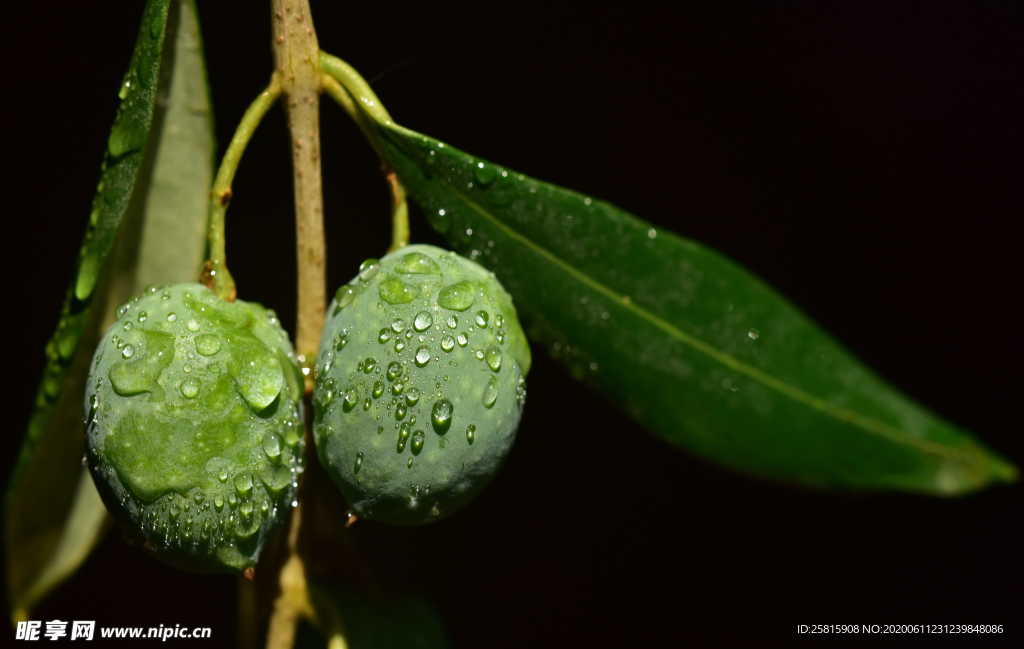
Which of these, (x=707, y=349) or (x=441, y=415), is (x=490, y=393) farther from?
(x=707, y=349)

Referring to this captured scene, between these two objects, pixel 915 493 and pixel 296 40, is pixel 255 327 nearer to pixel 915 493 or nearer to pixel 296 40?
pixel 296 40

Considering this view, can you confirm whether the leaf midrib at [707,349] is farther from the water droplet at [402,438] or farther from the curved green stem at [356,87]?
the water droplet at [402,438]

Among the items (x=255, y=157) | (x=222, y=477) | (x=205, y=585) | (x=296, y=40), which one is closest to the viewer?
(x=222, y=477)

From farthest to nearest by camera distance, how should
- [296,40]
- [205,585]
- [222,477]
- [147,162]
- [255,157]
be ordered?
[205,585] → [255,157] → [147,162] → [296,40] → [222,477]

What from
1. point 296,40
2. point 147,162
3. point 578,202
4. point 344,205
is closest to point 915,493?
point 578,202

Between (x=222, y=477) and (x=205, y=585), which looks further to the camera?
(x=205, y=585)

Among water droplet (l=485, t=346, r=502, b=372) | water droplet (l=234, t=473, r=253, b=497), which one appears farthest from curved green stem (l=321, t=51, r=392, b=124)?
water droplet (l=234, t=473, r=253, b=497)
